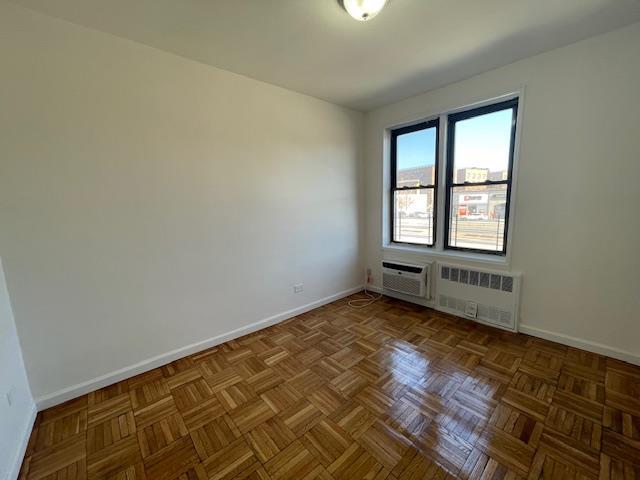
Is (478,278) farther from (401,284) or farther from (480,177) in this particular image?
(480,177)

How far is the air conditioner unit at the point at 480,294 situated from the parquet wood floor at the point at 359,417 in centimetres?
27

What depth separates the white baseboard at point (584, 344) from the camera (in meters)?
2.13

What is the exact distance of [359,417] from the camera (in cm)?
170

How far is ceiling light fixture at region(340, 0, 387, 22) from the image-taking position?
5.19 ft

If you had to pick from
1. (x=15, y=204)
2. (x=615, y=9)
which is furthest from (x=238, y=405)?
(x=615, y=9)

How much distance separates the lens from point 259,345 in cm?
259

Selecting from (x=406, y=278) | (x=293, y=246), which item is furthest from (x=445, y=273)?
(x=293, y=246)

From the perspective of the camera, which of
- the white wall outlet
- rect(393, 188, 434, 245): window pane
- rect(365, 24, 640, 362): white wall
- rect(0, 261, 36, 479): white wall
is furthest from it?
rect(393, 188, 434, 245): window pane

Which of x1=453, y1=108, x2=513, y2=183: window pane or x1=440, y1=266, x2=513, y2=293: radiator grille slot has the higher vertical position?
x1=453, y1=108, x2=513, y2=183: window pane

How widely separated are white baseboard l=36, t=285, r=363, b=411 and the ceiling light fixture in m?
2.75

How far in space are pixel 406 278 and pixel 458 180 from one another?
1318mm

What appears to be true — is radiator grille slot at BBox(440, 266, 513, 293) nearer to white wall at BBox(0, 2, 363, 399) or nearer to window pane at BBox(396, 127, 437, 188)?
window pane at BBox(396, 127, 437, 188)

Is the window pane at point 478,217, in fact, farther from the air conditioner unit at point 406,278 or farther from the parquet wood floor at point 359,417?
the parquet wood floor at point 359,417

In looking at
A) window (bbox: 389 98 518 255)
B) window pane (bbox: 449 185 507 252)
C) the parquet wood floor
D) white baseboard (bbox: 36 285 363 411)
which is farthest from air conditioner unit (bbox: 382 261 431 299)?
white baseboard (bbox: 36 285 363 411)
